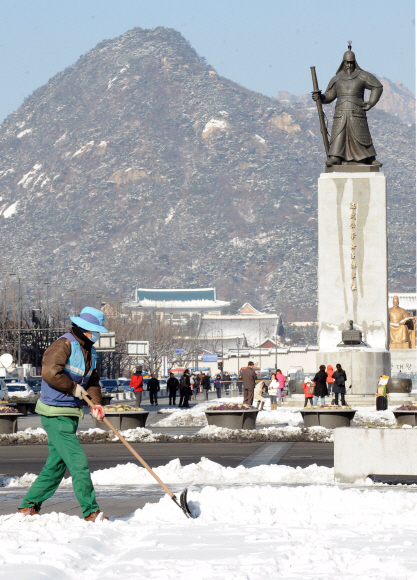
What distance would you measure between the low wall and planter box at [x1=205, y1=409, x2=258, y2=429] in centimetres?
1261

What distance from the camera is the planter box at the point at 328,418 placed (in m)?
26.0

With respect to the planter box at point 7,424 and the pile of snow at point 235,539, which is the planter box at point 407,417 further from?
the pile of snow at point 235,539

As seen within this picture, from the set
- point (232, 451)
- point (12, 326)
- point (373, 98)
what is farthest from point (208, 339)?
point (232, 451)

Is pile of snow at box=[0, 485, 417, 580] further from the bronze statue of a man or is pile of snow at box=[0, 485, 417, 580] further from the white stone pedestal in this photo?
the bronze statue of a man

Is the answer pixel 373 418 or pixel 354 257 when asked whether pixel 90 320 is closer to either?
pixel 373 418

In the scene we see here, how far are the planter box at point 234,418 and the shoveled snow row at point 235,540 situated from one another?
46.8ft

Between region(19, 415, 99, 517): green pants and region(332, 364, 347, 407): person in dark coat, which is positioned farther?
region(332, 364, 347, 407): person in dark coat

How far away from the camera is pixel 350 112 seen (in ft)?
135

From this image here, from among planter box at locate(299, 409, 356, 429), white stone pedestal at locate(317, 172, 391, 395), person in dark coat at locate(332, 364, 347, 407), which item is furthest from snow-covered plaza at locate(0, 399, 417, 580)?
white stone pedestal at locate(317, 172, 391, 395)

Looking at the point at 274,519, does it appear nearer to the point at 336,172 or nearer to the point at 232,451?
the point at 232,451

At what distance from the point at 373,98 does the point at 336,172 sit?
10.9ft

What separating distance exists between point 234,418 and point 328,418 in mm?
2222

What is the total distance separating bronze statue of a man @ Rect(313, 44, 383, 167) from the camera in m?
40.7

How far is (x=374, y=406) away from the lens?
36.9 meters
